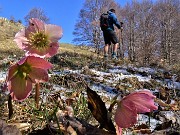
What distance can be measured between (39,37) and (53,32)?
0.04 m

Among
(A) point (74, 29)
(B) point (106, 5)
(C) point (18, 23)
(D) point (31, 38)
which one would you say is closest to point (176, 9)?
(B) point (106, 5)

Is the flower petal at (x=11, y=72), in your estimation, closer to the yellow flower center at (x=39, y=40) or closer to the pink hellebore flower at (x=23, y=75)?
the pink hellebore flower at (x=23, y=75)

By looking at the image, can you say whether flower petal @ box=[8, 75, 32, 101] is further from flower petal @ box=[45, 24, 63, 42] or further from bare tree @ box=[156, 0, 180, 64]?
bare tree @ box=[156, 0, 180, 64]

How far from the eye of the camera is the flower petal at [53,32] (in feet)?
3.12

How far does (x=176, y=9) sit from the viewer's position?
3272 centimetres

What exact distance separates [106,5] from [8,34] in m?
10.4

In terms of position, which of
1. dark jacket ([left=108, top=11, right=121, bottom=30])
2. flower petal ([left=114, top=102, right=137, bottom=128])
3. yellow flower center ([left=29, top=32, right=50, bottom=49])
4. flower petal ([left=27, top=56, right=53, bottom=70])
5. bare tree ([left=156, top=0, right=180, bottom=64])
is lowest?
flower petal ([left=114, top=102, right=137, bottom=128])

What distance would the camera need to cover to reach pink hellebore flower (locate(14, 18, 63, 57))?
36.4 inches

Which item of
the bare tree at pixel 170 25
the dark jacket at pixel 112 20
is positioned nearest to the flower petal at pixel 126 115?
the dark jacket at pixel 112 20

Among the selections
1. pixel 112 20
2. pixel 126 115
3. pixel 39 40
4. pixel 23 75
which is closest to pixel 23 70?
pixel 23 75

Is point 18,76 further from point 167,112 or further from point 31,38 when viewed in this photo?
point 167,112

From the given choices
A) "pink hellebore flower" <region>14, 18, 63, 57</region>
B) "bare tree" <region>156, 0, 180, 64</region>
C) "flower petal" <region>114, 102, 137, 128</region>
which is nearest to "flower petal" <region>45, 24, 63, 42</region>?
"pink hellebore flower" <region>14, 18, 63, 57</region>

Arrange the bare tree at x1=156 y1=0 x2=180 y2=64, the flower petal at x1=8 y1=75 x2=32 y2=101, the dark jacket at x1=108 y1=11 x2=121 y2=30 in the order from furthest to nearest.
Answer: the bare tree at x1=156 y1=0 x2=180 y2=64, the dark jacket at x1=108 y1=11 x2=121 y2=30, the flower petal at x1=8 y1=75 x2=32 y2=101

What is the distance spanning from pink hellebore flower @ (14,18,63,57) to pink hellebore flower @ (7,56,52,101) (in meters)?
0.07
